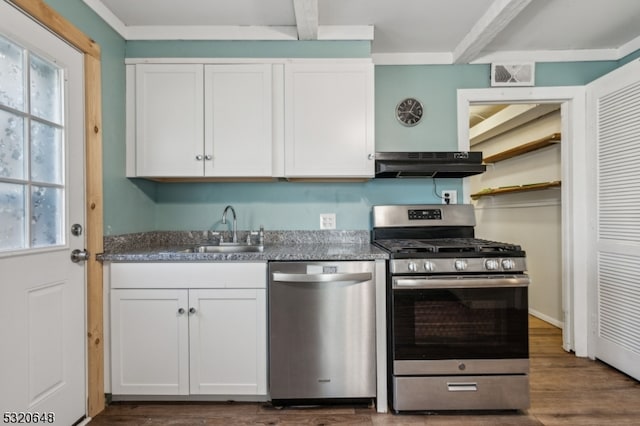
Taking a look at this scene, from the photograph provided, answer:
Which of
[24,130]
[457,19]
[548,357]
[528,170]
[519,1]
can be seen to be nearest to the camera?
[24,130]

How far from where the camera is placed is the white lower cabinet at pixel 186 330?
1828 mm

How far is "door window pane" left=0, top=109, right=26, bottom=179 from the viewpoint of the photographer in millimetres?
1326

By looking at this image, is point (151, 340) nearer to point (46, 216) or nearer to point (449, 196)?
point (46, 216)

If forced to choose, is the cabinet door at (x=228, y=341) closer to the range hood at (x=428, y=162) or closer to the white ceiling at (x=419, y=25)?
the range hood at (x=428, y=162)

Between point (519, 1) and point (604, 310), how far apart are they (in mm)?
2202

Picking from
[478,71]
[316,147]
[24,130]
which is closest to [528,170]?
[478,71]

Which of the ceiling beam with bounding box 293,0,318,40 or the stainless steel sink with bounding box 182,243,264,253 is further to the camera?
the stainless steel sink with bounding box 182,243,264,253

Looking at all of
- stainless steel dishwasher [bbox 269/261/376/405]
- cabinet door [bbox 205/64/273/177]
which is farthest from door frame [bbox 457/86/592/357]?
cabinet door [bbox 205/64/273/177]

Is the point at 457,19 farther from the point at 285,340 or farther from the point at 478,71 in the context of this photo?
the point at 285,340

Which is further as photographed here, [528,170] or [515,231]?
[515,231]

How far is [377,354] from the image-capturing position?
1825 millimetres

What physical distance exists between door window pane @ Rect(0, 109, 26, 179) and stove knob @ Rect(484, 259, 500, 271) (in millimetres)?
2324

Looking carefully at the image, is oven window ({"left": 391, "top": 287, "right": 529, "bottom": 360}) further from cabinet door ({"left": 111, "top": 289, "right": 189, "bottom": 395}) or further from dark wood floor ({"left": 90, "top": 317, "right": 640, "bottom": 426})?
cabinet door ({"left": 111, "top": 289, "right": 189, "bottom": 395})

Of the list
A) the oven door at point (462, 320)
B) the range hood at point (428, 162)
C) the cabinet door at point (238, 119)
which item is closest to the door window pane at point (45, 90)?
the cabinet door at point (238, 119)
